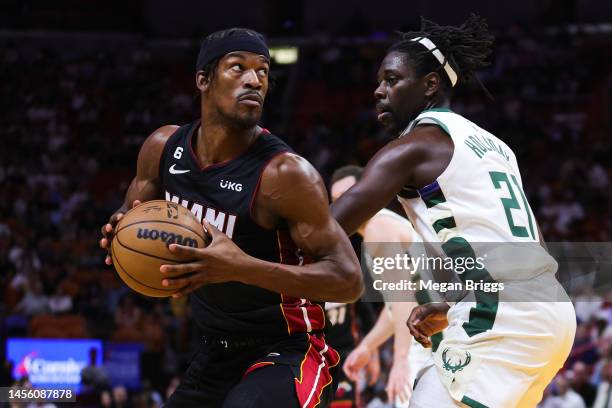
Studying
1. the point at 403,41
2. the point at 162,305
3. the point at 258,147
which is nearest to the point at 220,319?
the point at 258,147

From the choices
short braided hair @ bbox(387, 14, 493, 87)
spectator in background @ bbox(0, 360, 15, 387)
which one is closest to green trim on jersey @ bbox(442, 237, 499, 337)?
short braided hair @ bbox(387, 14, 493, 87)

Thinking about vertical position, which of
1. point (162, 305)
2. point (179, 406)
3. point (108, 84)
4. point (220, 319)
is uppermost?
→ point (220, 319)

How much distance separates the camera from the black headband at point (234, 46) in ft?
11.7

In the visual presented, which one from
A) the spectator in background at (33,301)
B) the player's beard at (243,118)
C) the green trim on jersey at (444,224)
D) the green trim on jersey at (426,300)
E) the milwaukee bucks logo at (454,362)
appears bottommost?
the spectator in background at (33,301)

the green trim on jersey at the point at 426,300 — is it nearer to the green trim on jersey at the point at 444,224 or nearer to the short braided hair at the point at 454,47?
the green trim on jersey at the point at 444,224

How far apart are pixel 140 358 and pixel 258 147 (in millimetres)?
7493

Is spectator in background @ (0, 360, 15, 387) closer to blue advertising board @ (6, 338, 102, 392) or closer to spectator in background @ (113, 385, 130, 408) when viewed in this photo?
blue advertising board @ (6, 338, 102, 392)

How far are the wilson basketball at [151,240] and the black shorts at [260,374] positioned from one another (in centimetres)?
53

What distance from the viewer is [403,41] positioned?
396cm

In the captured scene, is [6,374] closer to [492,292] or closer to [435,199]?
[435,199]

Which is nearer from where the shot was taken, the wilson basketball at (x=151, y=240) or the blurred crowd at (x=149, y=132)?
the wilson basketball at (x=151, y=240)

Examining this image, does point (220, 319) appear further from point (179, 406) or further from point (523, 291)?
point (523, 291)

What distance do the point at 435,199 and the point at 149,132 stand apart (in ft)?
48.5

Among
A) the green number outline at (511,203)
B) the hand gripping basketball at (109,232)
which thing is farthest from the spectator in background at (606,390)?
the hand gripping basketball at (109,232)
